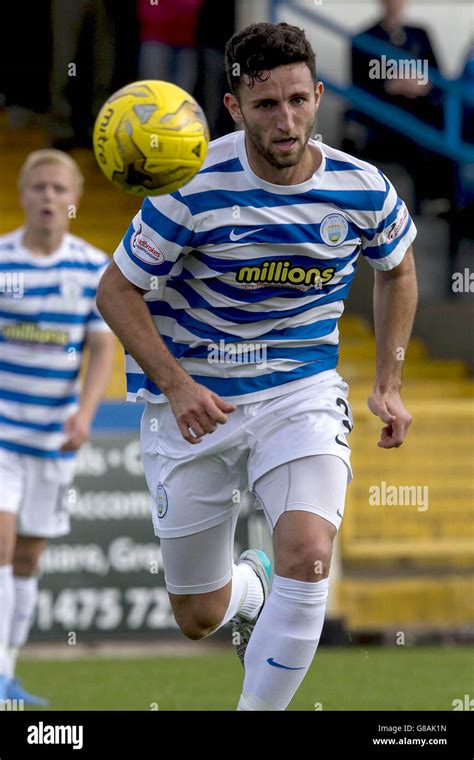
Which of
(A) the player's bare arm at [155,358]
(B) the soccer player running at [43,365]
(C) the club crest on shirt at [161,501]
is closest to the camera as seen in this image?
(A) the player's bare arm at [155,358]

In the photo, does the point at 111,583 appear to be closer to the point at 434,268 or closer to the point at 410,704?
the point at 410,704

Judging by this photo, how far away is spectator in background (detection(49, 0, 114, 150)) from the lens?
1427 cm

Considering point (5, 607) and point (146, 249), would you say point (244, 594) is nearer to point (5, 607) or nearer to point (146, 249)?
point (146, 249)

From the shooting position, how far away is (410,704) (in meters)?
7.65

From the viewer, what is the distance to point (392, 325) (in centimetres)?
590

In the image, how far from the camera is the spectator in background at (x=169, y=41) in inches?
516

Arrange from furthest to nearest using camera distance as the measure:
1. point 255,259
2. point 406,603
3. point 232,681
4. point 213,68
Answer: point 213,68 < point 406,603 < point 232,681 < point 255,259

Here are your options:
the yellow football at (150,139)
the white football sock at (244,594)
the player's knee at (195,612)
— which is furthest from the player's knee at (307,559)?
the yellow football at (150,139)

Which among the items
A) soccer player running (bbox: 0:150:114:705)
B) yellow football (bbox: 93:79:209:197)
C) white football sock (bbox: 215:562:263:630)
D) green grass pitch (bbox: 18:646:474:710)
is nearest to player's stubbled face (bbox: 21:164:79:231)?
soccer player running (bbox: 0:150:114:705)

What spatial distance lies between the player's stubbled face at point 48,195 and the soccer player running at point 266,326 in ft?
9.44

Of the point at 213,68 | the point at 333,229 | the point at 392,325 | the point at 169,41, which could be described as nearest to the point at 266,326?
the point at 333,229

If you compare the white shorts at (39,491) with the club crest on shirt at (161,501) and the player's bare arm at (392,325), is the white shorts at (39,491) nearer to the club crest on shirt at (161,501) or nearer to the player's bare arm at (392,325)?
the club crest on shirt at (161,501)

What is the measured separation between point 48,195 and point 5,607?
83.5 inches

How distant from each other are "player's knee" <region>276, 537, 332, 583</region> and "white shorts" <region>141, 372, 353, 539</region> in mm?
187
